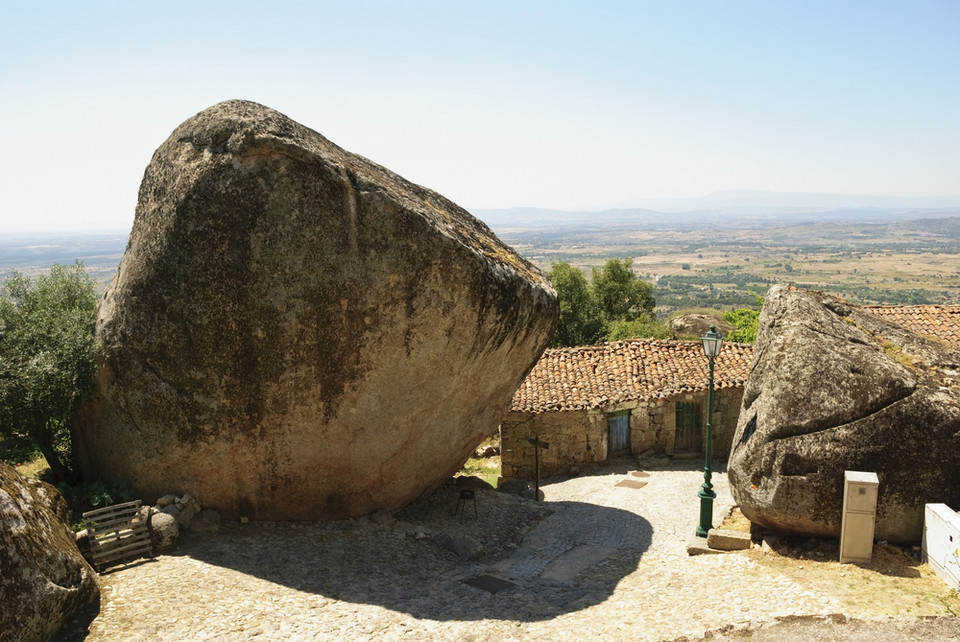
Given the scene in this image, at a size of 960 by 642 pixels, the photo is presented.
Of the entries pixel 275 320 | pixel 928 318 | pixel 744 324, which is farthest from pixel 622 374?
pixel 744 324

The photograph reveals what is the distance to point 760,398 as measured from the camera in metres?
13.7

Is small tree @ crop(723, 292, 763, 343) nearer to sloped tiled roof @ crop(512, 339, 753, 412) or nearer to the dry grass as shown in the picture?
sloped tiled roof @ crop(512, 339, 753, 412)

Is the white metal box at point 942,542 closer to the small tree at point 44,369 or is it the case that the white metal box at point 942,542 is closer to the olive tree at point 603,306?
the small tree at point 44,369

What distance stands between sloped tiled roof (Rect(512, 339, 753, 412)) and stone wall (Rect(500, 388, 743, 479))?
1.05ft

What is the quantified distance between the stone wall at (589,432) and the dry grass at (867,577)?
1048 cm

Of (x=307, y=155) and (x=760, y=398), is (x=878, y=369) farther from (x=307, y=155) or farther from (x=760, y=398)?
(x=307, y=155)

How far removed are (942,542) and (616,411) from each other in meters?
13.2

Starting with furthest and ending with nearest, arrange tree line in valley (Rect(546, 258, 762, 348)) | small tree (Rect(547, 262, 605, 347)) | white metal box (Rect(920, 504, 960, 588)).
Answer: small tree (Rect(547, 262, 605, 347)), tree line in valley (Rect(546, 258, 762, 348)), white metal box (Rect(920, 504, 960, 588))

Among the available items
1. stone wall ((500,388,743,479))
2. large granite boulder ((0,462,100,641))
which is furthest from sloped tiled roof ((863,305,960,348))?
large granite boulder ((0,462,100,641))

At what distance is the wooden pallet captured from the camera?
11.3 meters

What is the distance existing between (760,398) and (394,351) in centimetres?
749

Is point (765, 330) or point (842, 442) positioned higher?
point (765, 330)

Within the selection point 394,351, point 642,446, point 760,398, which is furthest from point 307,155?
point 642,446

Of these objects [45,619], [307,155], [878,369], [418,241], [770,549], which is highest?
[307,155]
